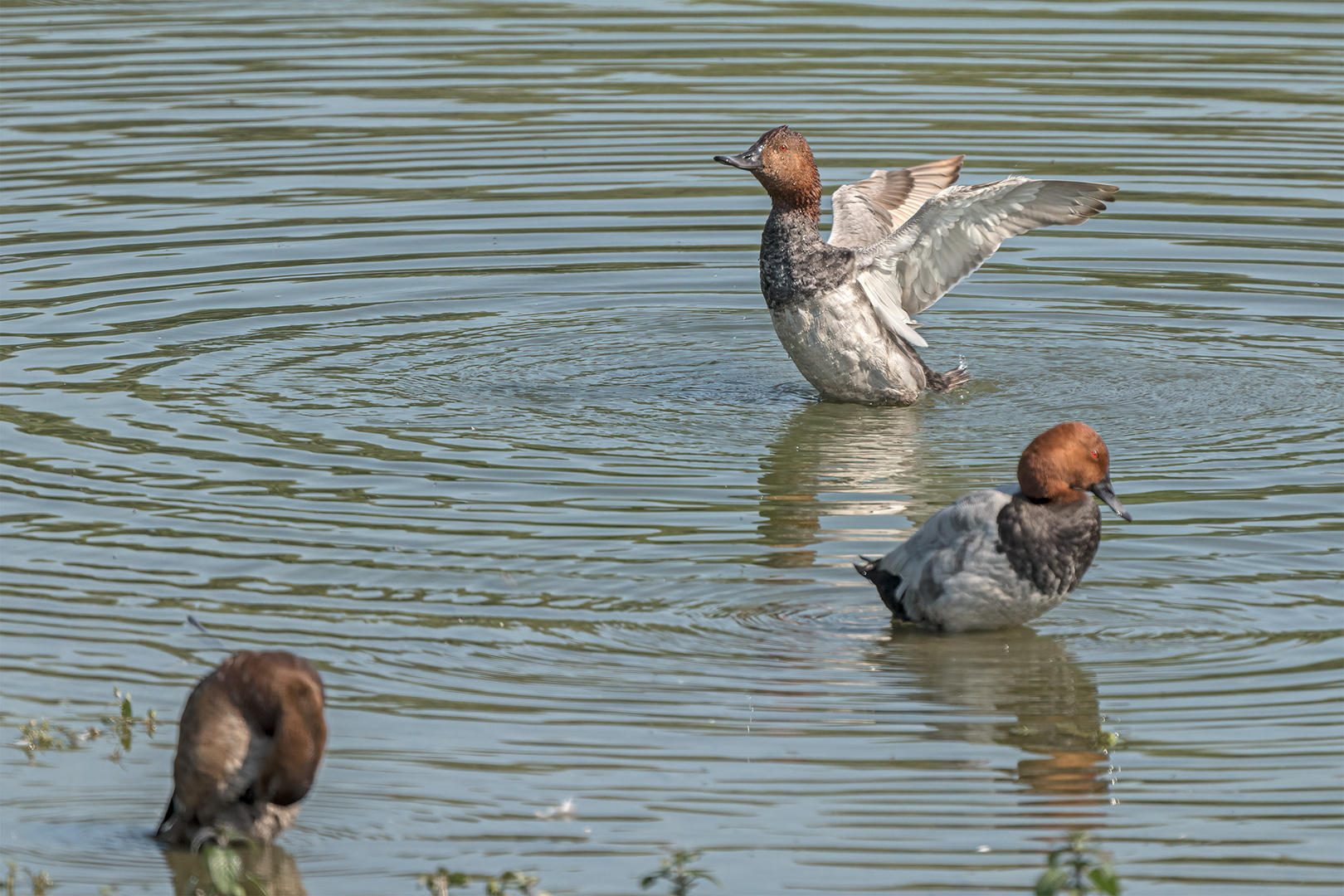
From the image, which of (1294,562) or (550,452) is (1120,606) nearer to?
(1294,562)

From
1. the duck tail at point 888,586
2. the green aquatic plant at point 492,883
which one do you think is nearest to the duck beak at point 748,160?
the duck tail at point 888,586

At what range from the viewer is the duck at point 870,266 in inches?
413

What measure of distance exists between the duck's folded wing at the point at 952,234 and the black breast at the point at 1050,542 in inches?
129

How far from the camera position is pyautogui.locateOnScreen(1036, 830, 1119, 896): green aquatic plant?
469 centimetres

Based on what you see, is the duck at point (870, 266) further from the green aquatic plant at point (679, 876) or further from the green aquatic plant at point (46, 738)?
the green aquatic plant at point (679, 876)

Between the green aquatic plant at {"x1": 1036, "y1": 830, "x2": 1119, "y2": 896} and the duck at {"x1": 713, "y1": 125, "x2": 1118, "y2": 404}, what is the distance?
5.31 m

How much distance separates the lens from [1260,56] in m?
19.2

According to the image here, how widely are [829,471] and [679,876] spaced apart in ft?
15.4

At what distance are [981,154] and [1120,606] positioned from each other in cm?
884

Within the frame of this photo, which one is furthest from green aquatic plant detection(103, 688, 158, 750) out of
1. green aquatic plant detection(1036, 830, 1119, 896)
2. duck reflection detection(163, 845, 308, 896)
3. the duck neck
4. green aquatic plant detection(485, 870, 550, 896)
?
the duck neck

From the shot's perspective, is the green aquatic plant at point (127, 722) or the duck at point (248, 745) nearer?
the duck at point (248, 745)

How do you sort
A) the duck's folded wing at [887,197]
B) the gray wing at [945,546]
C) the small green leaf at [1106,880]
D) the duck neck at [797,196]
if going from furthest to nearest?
the duck's folded wing at [887,197], the duck neck at [797,196], the gray wing at [945,546], the small green leaf at [1106,880]

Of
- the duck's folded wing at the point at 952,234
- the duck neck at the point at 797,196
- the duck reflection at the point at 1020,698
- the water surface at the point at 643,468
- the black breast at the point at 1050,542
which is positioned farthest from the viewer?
the duck neck at the point at 797,196

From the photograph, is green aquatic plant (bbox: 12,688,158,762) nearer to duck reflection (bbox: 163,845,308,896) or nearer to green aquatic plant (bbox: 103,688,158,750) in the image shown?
green aquatic plant (bbox: 103,688,158,750)
